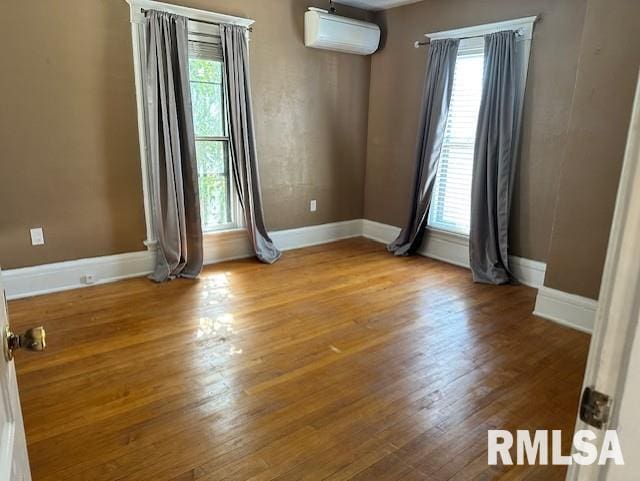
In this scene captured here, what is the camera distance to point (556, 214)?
123 inches

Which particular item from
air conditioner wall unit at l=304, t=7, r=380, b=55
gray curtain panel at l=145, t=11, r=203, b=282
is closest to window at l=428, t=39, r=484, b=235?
air conditioner wall unit at l=304, t=7, r=380, b=55

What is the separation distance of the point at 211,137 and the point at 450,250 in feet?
8.68

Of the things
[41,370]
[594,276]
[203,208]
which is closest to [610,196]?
[594,276]

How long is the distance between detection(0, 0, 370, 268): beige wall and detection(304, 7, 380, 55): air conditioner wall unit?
116 mm

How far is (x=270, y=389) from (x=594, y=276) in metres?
2.33

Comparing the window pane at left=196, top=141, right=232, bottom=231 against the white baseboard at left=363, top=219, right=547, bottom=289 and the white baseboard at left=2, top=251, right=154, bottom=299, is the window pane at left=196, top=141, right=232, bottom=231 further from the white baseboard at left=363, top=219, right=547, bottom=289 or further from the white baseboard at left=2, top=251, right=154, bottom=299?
the white baseboard at left=363, top=219, right=547, bottom=289

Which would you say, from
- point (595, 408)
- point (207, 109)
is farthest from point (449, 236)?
point (595, 408)

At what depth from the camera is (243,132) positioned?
407cm

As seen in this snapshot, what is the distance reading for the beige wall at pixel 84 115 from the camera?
3.16 metres

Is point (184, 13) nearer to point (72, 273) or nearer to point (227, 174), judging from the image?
point (227, 174)

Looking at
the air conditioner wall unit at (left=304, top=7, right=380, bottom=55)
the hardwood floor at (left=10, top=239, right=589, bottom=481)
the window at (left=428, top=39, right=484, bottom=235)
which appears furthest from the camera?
the air conditioner wall unit at (left=304, top=7, right=380, bottom=55)

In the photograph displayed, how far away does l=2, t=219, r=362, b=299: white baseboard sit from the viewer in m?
3.41

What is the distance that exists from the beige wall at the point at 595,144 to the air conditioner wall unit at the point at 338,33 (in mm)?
2343

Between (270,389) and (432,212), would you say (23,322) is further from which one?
(432,212)
